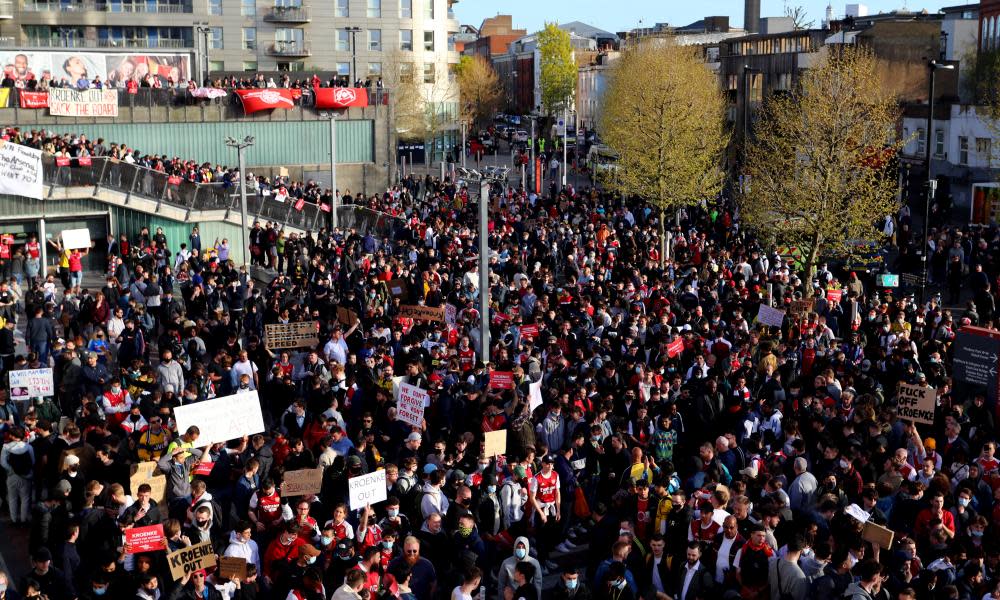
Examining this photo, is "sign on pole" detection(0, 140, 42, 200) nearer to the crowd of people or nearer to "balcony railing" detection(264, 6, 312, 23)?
the crowd of people

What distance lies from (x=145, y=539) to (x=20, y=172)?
18.6m

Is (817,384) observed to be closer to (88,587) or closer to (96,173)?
(88,587)

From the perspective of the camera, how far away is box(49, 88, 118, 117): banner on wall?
42.0 metres

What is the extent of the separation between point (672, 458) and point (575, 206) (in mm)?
26996

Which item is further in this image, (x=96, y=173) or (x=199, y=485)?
(x=96, y=173)

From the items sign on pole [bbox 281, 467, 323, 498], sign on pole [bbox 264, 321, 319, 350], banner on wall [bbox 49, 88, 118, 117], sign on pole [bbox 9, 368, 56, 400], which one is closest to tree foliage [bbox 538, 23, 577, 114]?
banner on wall [bbox 49, 88, 118, 117]

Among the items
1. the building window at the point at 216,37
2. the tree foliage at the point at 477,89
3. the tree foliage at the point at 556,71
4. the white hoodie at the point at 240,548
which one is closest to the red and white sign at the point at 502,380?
the white hoodie at the point at 240,548

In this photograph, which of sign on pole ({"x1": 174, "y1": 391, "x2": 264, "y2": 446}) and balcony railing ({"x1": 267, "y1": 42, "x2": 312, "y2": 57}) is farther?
balcony railing ({"x1": 267, "y1": 42, "x2": 312, "y2": 57})

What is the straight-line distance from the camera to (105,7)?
66812 mm

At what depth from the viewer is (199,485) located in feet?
38.4

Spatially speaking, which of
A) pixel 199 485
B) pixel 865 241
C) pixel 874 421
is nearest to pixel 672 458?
pixel 874 421

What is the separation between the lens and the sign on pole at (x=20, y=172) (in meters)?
26.8

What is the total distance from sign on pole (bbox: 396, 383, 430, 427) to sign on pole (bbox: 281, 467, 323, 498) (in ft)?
8.03

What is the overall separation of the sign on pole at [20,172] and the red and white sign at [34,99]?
607 inches
